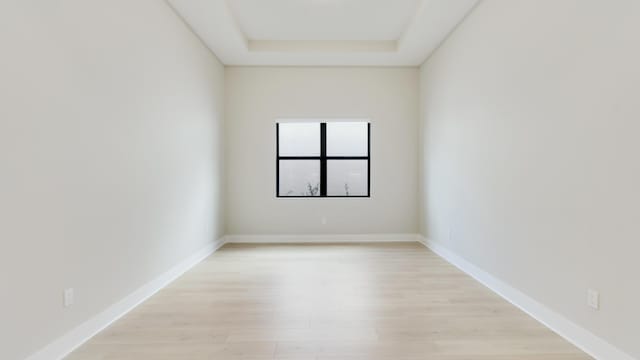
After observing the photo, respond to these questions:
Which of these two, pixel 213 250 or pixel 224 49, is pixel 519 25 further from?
pixel 213 250

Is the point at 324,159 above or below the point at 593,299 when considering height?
above

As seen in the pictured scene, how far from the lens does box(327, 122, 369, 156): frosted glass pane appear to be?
237 inches

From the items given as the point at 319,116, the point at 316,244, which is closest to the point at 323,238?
the point at 316,244

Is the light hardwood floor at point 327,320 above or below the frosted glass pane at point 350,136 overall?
below

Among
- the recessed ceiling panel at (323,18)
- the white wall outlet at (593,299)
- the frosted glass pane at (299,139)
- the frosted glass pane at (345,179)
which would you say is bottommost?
the white wall outlet at (593,299)

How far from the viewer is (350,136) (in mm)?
6020

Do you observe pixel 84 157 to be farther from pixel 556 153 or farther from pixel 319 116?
pixel 319 116

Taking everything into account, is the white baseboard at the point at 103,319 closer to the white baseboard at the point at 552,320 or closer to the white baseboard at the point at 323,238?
the white baseboard at the point at 323,238

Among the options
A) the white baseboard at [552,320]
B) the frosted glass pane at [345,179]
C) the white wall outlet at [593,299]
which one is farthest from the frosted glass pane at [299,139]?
the white wall outlet at [593,299]

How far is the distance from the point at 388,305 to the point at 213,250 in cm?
297

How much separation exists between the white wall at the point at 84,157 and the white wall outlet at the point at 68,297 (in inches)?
1.3

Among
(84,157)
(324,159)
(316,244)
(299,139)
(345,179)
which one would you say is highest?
(299,139)

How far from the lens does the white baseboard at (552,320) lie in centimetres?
203

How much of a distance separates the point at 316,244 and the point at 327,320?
2.98 meters
